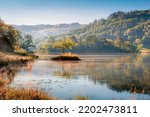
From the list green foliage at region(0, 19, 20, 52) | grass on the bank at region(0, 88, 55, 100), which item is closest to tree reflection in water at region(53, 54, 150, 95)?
grass on the bank at region(0, 88, 55, 100)

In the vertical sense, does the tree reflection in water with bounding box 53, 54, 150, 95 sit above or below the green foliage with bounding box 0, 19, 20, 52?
below

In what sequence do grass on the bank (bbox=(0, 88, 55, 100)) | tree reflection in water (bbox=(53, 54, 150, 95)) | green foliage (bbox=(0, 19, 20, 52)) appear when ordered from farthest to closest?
1. green foliage (bbox=(0, 19, 20, 52))
2. tree reflection in water (bbox=(53, 54, 150, 95))
3. grass on the bank (bbox=(0, 88, 55, 100))

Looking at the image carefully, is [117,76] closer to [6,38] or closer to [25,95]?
[25,95]

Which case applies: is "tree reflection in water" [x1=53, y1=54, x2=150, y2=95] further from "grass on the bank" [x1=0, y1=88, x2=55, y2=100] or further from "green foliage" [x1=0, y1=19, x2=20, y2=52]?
"green foliage" [x1=0, y1=19, x2=20, y2=52]

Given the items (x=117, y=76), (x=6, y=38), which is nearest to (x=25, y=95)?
(x=117, y=76)

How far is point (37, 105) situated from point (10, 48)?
181 feet

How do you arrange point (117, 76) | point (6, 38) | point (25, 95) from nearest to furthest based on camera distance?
point (25, 95)
point (117, 76)
point (6, 38)

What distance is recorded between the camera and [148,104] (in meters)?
12.4

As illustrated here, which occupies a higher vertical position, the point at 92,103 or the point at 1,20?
the point at 1,20

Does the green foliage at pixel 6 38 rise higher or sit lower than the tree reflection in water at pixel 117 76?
higher

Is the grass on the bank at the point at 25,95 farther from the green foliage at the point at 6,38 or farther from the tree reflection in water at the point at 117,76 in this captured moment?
the green foliage at the point at 6,38

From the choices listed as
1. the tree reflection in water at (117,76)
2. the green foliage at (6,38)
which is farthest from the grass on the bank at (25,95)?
the green foliage at (6,38)

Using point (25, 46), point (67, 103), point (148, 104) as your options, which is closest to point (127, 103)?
point (148, 104)

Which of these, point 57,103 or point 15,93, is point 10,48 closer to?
point 15,93
